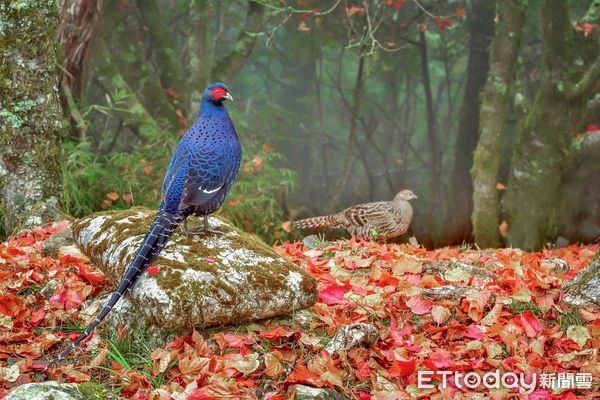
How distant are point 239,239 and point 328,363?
46.5 inches

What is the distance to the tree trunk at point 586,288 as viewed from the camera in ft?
14.9

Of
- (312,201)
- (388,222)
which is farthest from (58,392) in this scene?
(312,201)

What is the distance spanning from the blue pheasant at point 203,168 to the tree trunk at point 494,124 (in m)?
6.77

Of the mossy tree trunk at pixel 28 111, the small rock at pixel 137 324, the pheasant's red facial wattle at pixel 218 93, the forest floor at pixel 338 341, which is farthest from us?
the mossy tree trunk at pixel 28 111

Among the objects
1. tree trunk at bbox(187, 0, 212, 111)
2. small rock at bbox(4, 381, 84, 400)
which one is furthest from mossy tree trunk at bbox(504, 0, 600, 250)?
small rock at bbox(4, 381, 84, 400)

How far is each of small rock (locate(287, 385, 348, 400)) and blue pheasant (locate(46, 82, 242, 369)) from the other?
3.95ft

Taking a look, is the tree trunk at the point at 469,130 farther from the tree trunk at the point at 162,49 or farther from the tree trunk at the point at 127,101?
the tree trunk at the point at 127,101

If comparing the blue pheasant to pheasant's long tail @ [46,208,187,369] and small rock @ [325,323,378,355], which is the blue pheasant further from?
small rock @ [325,323,378,355]

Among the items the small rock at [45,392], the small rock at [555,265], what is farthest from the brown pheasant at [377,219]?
the small rock at [45,392]

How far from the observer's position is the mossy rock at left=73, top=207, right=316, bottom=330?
392 cm

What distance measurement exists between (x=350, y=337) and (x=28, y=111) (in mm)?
4198

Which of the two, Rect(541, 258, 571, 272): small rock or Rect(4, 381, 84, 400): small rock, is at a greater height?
Rect(4, 381, 84, 400): small rock

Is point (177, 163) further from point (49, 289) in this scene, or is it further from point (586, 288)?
point (586, 288)

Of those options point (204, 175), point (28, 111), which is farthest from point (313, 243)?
point (28, 111)
